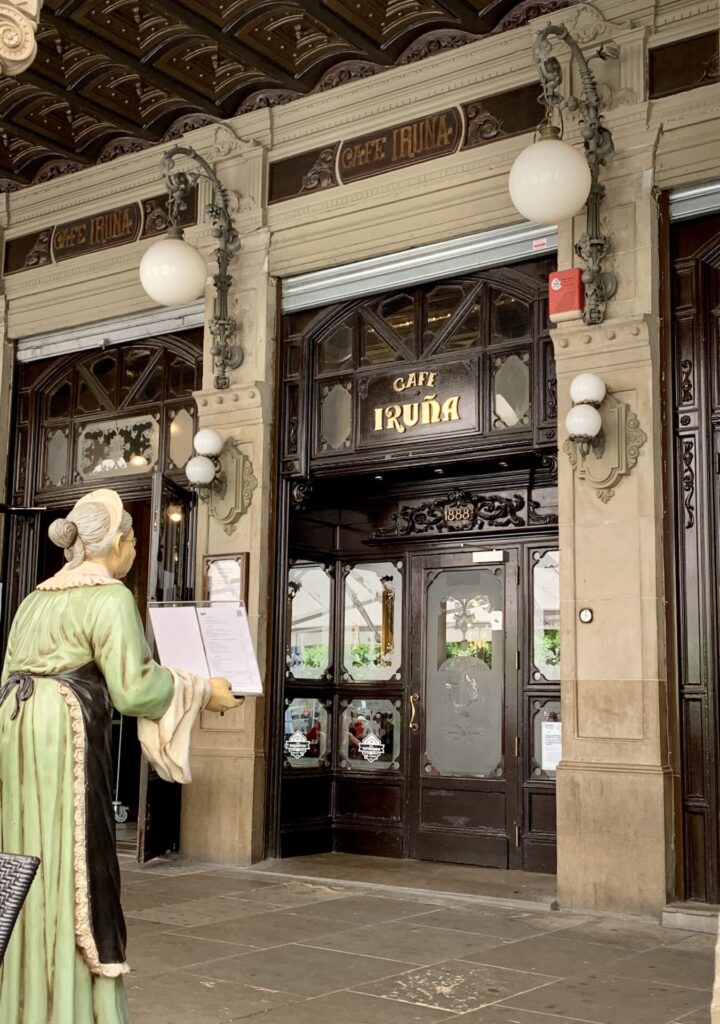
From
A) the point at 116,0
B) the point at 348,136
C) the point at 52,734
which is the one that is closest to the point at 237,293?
the point at 348,136

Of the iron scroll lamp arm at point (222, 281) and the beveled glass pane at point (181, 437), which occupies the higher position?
the iron scroll lamp arm at point (222, 281)

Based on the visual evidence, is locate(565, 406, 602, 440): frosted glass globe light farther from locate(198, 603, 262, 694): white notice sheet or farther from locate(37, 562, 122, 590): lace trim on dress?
locate(37, 562, 122, 590): lace trim on dress

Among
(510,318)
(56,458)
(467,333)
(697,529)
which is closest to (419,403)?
(467,333)

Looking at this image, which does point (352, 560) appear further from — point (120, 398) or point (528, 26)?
point (528, 26)

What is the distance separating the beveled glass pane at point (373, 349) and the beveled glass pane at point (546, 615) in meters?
1.81

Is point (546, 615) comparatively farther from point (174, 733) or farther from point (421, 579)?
point (174, 733)

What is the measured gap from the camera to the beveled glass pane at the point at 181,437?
913cm

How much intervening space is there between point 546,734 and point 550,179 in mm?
3767

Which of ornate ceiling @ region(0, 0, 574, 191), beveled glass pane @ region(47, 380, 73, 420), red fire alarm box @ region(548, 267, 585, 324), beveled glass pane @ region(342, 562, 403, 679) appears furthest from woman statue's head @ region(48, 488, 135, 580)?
beveled glass pane @ region(47, 380, 73, 420)

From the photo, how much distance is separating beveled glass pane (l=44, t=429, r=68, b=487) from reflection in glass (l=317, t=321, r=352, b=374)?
9.35ft

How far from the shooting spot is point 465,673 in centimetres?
→ 844

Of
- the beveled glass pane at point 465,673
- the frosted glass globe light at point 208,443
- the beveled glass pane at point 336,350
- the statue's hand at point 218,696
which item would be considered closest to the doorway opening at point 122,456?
the frosted glass globe light at point 208,443

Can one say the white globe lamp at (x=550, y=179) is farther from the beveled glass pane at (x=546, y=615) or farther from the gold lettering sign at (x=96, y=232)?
the gold lettering sign at (x=96, y=232)

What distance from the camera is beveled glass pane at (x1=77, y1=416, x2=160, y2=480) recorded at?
372 inches
